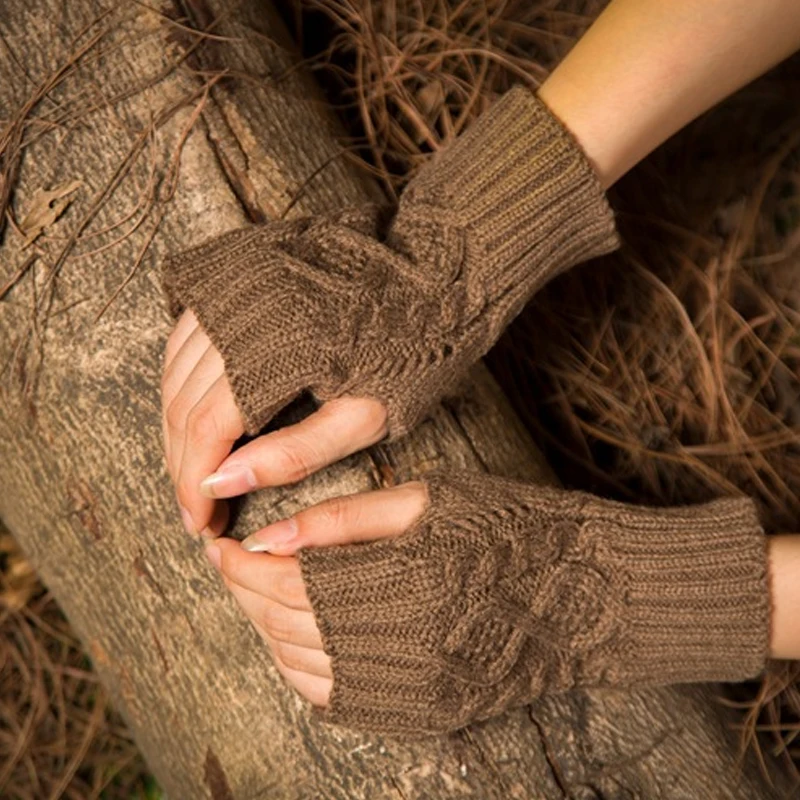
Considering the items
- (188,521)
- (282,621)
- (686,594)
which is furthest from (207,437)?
(686,594)

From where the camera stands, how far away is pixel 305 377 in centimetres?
115

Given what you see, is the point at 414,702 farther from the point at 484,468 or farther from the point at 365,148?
the point at 365,148

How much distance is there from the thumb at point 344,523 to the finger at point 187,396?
0.14 meters

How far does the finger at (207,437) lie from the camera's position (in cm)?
117

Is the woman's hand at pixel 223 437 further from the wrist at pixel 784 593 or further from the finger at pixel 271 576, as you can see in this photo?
the wrist at pixel 784 593

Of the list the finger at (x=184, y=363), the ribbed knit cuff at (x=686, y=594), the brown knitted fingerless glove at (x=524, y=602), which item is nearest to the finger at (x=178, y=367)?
the finger at (x=184, y=363)

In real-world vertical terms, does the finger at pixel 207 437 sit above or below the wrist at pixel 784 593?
above

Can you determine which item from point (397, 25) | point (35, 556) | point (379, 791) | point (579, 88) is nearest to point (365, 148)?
point (397, 25)

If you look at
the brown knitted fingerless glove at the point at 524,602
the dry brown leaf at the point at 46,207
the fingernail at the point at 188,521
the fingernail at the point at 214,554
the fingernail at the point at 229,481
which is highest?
the dry brown leaf at the point at 46,207

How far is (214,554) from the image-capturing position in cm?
122

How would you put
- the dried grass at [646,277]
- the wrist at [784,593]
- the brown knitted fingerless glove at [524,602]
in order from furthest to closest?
the dried grass at [646,277]
the wrist at [784,593]
the brown knitted fingerless glove at [524,602]

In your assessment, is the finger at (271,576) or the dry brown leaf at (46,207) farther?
the dry brown leaf at (46,207)

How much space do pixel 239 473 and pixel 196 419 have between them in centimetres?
8

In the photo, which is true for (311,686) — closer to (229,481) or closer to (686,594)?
(229,481)
